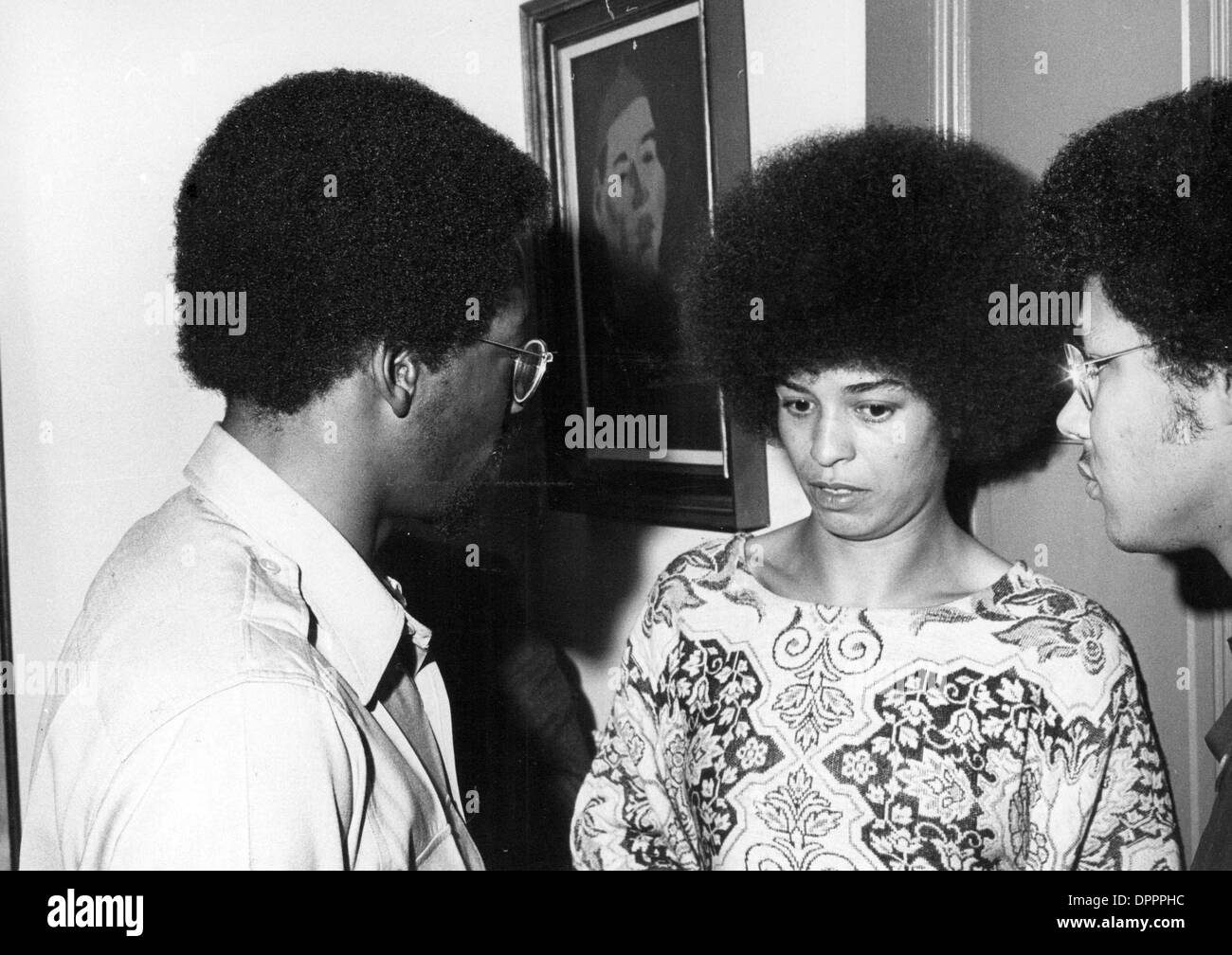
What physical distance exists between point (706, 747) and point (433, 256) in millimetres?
576

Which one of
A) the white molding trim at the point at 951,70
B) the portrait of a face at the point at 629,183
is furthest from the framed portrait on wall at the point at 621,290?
the white molding trim at the point at 951,70

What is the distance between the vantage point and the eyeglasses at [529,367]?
112cm

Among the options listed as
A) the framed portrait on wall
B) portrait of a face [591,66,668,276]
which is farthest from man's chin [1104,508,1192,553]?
portrait of a face [591,66,668,276]

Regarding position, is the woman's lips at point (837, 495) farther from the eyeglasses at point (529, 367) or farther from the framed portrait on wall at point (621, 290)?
the eyeglasses at point (529, 367)

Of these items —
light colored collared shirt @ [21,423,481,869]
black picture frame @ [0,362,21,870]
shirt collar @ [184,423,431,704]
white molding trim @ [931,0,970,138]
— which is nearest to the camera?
light colored collared shirt @ [21,423,481,869]

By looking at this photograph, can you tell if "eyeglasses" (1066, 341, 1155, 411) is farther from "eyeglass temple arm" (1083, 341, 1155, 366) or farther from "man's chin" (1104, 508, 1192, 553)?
"man's chin" (1104, 508, 1192, 553)

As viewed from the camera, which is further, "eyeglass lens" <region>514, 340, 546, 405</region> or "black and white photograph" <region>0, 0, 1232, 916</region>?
"eyeglass lens" <region>514, 340, 546, 405</region>

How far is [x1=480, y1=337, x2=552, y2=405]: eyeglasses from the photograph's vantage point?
1117mm

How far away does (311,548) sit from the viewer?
0.95m

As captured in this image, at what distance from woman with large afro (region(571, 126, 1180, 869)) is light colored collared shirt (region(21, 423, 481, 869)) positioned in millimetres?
270

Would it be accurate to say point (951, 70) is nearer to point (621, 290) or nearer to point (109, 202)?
point (621, 290)

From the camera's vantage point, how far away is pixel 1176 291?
98 cm

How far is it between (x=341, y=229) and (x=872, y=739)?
0.72 metres

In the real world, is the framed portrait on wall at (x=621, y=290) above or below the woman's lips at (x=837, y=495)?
above
